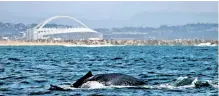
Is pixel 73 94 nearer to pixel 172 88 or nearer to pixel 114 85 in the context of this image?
pixel 114 85

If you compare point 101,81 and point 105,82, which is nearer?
point 101,81

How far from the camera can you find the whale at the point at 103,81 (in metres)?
26.9

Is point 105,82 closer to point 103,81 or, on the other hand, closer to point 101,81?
point 103,81

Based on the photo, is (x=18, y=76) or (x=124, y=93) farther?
(x=18, y=76)

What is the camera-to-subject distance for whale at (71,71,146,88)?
88.2ft

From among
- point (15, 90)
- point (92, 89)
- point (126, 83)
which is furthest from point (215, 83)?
point (15, 90)

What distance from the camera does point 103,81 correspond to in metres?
27.3

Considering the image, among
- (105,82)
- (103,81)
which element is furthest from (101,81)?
(105,82)

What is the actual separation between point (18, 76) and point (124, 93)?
1070 cm

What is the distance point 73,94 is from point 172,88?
5189mm

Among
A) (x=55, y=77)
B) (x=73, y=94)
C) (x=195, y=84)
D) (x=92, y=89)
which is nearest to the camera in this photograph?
(x=73, y=94)

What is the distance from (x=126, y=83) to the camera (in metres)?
27.7

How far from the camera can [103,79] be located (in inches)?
1077

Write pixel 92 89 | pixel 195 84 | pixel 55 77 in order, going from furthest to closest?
pixel 55 77, pixel 195 84, pixel 92 89
